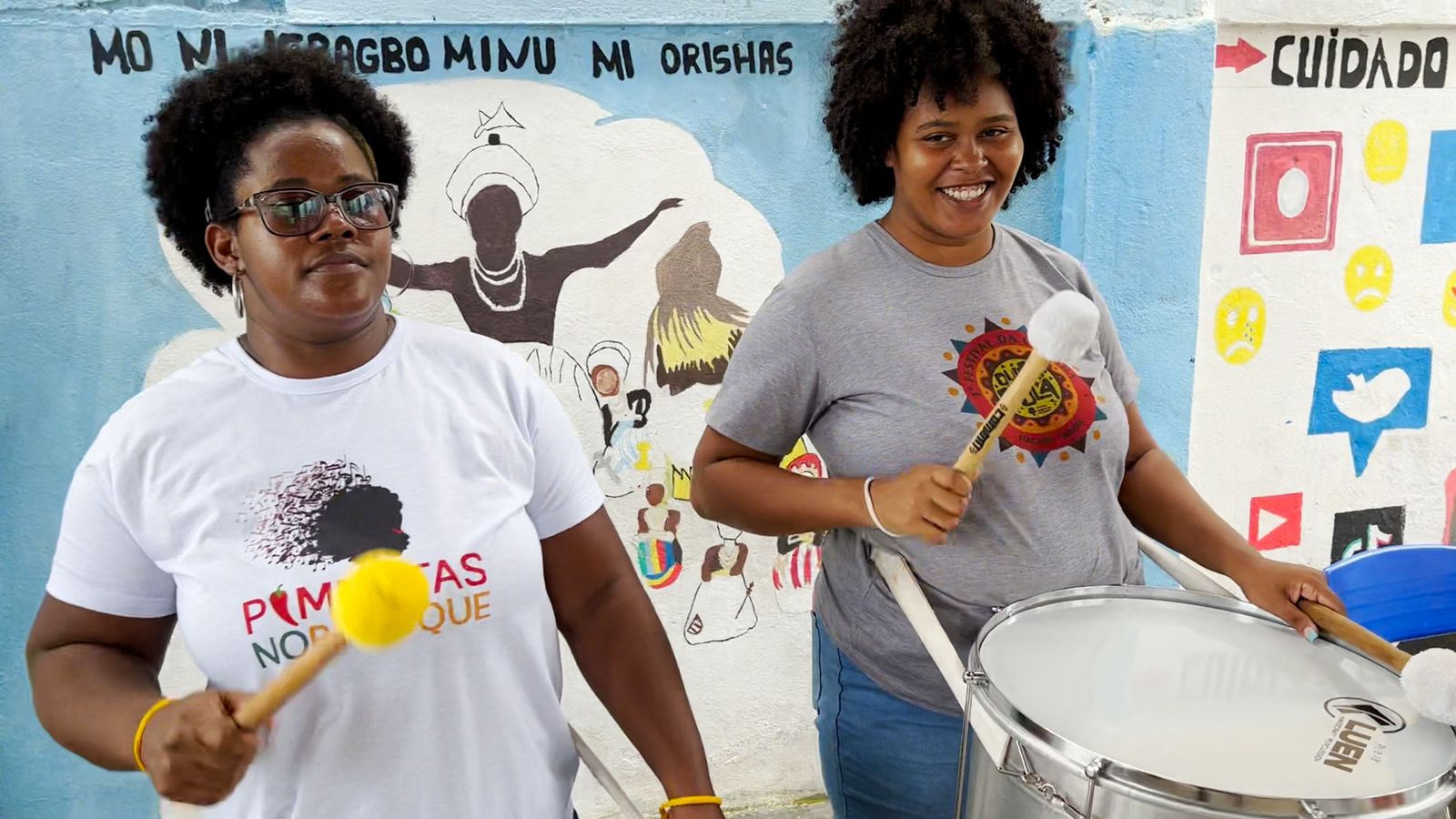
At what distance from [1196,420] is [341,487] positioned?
8.87 feet

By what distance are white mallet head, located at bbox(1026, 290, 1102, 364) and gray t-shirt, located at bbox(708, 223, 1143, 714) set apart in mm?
232

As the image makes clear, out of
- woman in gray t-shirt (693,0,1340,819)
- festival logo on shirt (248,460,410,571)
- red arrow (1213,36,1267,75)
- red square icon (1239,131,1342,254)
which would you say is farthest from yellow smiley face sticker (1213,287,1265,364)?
festival logo on shirt (248,460,410,571)

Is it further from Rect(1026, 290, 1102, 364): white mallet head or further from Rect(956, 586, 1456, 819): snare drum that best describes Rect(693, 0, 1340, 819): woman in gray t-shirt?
Rect(1026, 290, 1102, 364): white mallet head

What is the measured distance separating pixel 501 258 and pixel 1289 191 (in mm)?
2232

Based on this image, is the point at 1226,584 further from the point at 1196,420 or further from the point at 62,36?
the point at 62,36

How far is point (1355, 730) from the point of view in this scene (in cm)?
141

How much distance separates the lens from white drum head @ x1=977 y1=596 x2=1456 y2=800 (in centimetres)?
132

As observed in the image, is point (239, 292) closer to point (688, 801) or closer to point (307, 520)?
point (307, 520)

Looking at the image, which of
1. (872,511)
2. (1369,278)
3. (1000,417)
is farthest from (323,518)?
→ (1369,278)

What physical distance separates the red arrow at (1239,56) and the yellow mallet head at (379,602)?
9.32 feet

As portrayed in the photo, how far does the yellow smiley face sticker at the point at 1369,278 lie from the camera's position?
3486 millimetres

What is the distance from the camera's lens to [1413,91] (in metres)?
3.44

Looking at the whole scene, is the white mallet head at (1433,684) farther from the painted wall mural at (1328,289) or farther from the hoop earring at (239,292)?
the painted wall mural at (1328,289)

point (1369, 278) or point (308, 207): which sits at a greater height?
point (308, 207)
